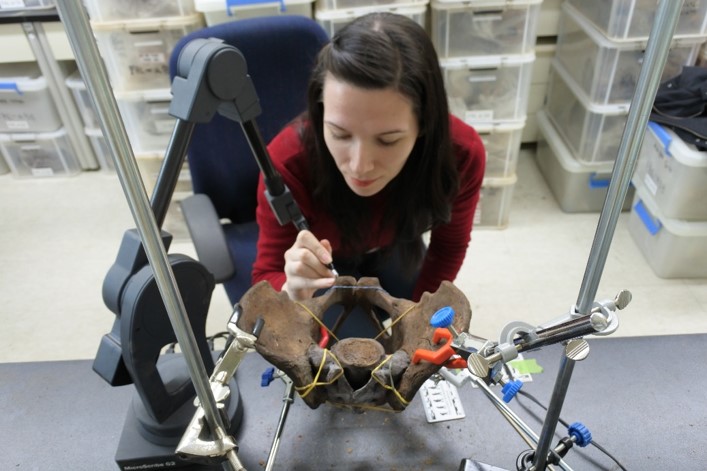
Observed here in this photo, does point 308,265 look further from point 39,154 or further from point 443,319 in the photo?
point 39,154

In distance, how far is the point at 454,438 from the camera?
0.74 m

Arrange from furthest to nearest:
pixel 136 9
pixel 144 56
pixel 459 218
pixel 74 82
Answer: pixel 74 82 → pixel 144 56 → pixel 136 9 → pixel 459 218

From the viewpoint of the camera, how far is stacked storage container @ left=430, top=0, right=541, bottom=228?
168 centimetres

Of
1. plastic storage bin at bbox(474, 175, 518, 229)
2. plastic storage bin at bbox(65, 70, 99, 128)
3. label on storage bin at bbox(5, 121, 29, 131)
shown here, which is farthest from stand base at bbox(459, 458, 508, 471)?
label on storage bin at bbox(5, 121, 29, 131)

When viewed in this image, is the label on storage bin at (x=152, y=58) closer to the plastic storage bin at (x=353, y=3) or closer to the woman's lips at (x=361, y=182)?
the plastic storage bin at (x=353, y=3)

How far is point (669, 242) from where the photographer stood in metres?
1.73

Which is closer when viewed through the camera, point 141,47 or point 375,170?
point 375,170

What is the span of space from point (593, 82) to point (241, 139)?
135 centimetres

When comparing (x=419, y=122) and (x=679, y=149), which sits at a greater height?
(x=419, y=122)

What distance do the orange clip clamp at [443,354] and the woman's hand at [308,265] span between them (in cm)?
20

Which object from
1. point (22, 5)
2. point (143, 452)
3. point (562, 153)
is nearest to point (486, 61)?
point (562, 153)

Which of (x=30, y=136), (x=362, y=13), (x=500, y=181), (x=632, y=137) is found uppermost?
(x=632, y=137)

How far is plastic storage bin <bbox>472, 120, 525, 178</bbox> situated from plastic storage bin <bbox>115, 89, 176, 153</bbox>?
1.13m

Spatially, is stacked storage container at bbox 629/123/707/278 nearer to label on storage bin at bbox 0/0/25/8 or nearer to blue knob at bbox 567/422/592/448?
blue knob at bbox 567/422/592/448
